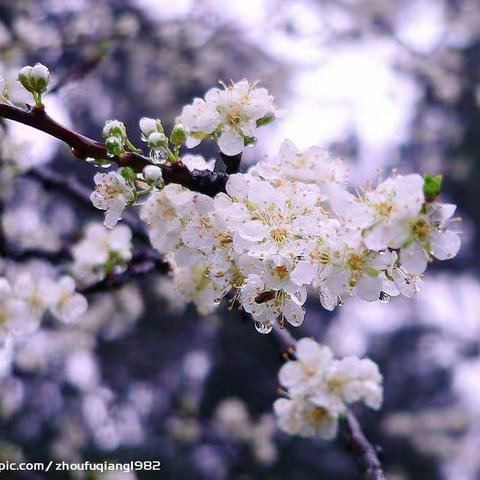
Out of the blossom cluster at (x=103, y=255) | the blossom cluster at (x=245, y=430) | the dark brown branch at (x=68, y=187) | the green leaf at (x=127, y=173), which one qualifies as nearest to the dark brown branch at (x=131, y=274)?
the blossom cluster at (x=103, y=255)

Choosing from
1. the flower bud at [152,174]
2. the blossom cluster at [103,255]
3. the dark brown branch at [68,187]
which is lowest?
the flower bud at [152,174]

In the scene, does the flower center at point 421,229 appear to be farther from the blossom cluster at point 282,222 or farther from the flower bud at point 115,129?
the flower bud at point 115,129

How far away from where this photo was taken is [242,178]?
1191mm

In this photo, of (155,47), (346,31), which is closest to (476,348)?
(346,31)

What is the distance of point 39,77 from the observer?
3.75 feet

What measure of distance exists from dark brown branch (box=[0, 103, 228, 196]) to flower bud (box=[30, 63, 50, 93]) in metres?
0.05

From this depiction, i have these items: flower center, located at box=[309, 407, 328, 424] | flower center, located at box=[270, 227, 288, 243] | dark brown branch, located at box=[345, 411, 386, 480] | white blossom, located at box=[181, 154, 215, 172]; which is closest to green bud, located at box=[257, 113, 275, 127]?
white blossom, located at box=[181, 154, 215, 172]

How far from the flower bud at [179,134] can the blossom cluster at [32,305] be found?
1.05m

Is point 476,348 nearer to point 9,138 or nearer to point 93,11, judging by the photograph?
point 93,11

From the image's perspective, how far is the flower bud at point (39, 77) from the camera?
1.14m

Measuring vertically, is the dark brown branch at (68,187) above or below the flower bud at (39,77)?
above

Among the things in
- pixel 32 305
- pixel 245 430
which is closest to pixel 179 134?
pixel 32 305

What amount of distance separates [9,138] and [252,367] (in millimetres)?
4668

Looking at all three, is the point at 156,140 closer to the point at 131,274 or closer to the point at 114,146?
the point at 114,146
